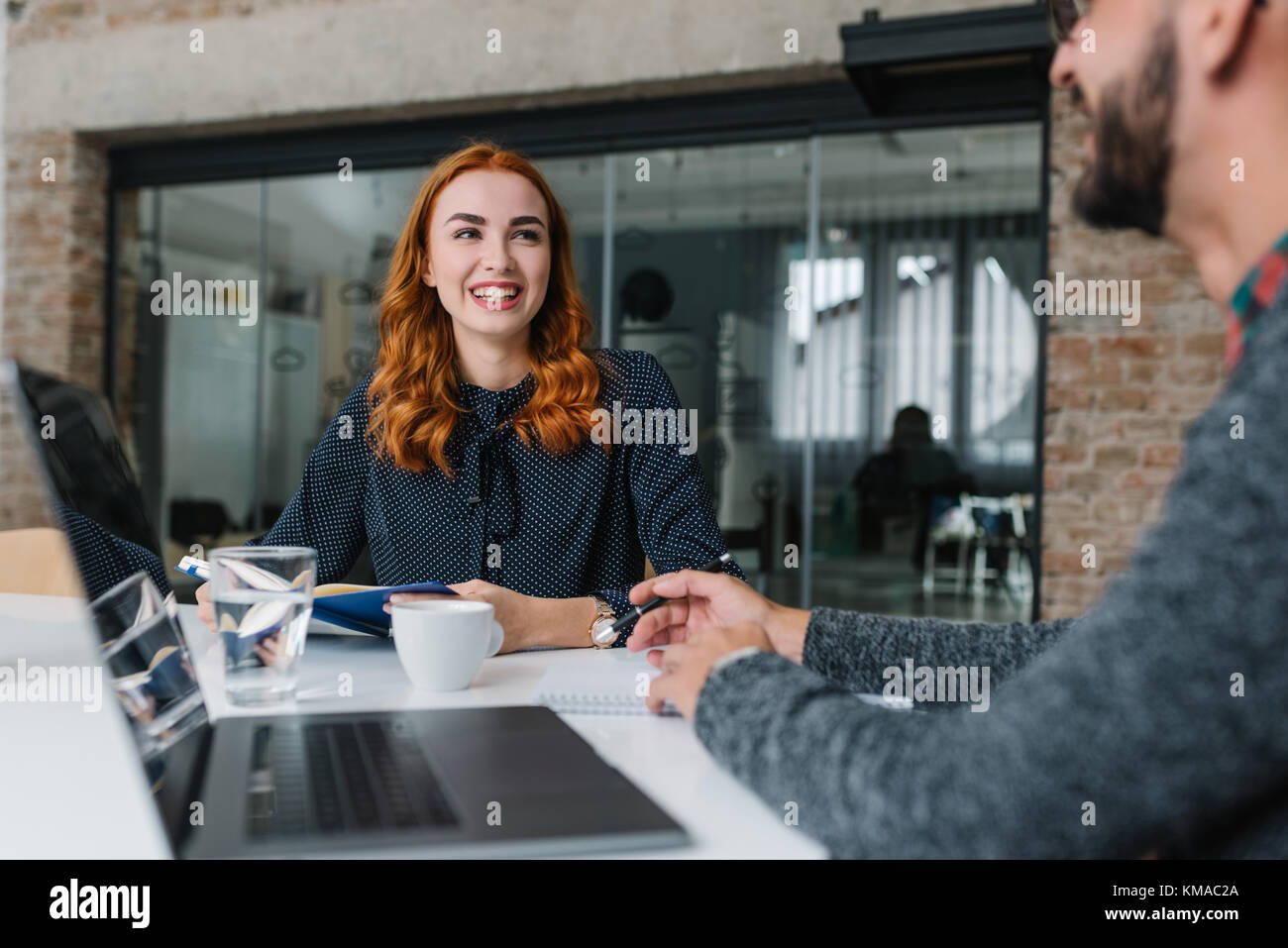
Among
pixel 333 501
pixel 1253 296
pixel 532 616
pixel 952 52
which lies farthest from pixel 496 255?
pixel 952 52

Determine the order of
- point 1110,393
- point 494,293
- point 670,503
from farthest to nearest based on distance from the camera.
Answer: point 1110,393
point 494,293
point 670,503

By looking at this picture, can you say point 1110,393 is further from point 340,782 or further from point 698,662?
point 340,782

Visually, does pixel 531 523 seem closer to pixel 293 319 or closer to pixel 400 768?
pixel 400 768

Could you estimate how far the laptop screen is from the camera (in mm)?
747

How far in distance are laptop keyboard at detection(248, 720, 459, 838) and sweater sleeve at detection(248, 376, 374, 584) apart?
96 cm

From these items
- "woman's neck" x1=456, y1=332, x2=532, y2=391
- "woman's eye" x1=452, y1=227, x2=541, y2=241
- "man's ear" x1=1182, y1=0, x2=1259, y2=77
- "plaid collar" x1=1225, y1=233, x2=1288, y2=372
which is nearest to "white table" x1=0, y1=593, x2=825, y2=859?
"plaid collar" x1=1225, y1=233, x2=1288, y2=372

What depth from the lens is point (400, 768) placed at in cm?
69

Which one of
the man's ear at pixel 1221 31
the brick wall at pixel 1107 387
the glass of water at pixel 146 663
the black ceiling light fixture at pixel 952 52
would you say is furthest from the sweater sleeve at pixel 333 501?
the brick wall at pixel 1107 387

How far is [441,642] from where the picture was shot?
958 mm

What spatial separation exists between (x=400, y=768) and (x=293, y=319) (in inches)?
170

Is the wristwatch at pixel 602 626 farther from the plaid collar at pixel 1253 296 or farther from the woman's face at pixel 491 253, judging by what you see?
the plaid collar at pixel 1253 296

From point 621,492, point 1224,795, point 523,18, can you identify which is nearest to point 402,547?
point 621,492

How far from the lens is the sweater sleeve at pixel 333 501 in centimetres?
172

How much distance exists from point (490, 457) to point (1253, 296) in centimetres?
128
